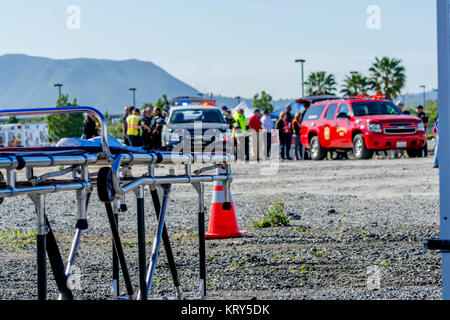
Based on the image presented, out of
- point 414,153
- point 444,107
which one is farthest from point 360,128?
point 444,107

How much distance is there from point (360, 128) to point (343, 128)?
35.1 inches

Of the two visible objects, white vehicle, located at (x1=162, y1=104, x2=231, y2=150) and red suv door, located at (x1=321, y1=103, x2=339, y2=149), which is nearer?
white vehicle, located at (x1=162, y1=104, x2=231, y2=150)

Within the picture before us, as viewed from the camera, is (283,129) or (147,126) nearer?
(147,126)

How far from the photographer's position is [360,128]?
75.9 ft

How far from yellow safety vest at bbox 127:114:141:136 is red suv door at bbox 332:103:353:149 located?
6.48 m

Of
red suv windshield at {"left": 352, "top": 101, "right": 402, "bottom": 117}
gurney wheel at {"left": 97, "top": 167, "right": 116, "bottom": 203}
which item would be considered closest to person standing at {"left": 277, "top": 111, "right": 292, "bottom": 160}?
red suv windshield at {"left": 352, "top": 101, "right": 402, "bottom": 117}

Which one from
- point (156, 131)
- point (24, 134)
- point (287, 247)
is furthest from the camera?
point (24, 134)

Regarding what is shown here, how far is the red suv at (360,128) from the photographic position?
22.8 m

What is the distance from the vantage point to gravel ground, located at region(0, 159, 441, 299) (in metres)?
5.71

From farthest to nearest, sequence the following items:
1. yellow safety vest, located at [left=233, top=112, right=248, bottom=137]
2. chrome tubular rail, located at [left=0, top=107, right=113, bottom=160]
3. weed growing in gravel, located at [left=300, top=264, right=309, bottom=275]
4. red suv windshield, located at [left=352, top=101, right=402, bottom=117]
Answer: yellow safety vest, located at [left=233, top=112, right=248, bottom=137], red suv windshield, located at [left=352, top=101, right=402, bottom=117], weed growing in gravel, located at [left=300, top=264, right=309, bottom=275], chrome tubular rail, located at [left=0, top=107, right=113, bottom=160]

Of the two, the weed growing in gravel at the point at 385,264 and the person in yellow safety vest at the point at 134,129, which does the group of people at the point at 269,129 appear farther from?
the weed growing in gravel at the point at 385,264

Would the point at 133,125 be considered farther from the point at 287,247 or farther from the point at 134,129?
the point at 287,247

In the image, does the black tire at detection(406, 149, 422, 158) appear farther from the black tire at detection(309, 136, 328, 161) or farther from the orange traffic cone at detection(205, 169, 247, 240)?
the orange traffic cone at detection(205, 169, 247, 240)
